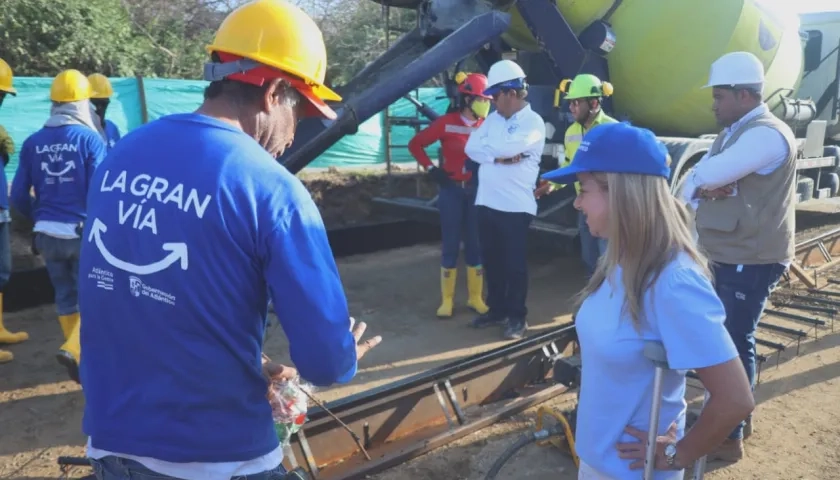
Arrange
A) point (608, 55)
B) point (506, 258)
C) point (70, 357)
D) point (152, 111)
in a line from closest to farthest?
point (70, 357), point (506, 258), point (608, 55), point (152, 111)

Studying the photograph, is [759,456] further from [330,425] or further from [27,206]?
[27,206]

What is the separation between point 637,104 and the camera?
6.96 m

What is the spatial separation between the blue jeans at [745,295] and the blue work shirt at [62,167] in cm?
419

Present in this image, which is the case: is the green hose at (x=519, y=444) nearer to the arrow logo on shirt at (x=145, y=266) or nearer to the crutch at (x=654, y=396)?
the crutch at (x=654, y=396)

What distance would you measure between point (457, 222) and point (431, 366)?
1.57m

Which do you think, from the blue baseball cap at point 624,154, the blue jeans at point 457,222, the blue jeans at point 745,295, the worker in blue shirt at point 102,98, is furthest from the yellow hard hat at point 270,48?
the worker in blue shirt at point 102,98

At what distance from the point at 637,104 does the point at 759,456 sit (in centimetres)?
416

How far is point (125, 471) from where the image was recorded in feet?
5.13

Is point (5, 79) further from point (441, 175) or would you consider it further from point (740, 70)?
point (740, 70)

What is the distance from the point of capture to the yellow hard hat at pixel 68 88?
185 inches

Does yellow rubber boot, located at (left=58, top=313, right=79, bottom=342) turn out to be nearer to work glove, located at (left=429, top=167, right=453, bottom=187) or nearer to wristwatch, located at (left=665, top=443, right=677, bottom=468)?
work glove, located at (left=429, top=167, right=453, bottom=187)

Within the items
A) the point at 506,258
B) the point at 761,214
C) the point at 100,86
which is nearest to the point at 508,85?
the point at 506,258

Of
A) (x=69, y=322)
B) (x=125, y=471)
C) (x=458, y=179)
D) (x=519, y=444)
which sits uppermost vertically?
(x=125, y=471)

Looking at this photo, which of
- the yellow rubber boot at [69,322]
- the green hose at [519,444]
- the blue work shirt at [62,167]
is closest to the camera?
the green hose at [519,444]
